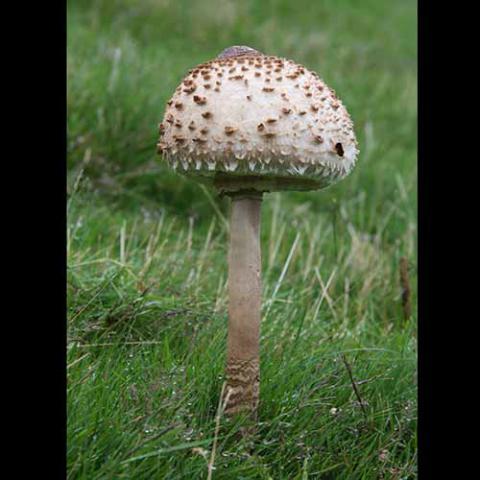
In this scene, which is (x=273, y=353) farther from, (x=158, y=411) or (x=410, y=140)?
(x=410, y=140)

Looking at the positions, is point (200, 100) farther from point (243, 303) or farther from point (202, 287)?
point (202, 287)

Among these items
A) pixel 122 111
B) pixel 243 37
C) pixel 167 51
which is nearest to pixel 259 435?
pixel 122 111

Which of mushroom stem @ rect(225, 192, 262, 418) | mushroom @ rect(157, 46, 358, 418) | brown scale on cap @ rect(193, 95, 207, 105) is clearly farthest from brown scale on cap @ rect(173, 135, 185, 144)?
mushroom stem @ rect(225, 192, 262, 418)

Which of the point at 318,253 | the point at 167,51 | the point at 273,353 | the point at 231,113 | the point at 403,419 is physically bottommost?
the point at 403,419

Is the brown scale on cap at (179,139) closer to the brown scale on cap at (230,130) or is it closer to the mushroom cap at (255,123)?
the mushroom cap at (255,123)

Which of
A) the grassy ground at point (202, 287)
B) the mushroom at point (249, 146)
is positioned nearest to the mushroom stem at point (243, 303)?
the mushroom at point (249, 146)

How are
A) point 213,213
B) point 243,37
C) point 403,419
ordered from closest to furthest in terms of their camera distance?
point 403,419, point 213,213, point 243,37

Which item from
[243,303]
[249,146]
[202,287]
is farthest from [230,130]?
[202,287]
